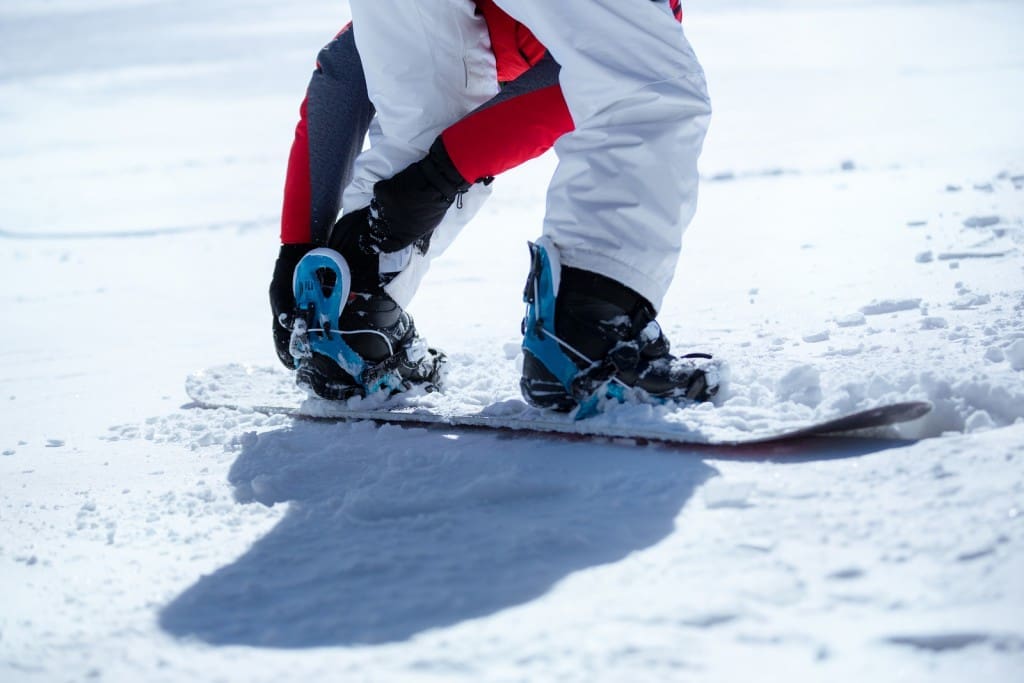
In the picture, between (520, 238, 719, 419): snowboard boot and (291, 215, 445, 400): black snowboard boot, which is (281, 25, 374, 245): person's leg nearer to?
(291, 215, 445, 400): black snowboard boot

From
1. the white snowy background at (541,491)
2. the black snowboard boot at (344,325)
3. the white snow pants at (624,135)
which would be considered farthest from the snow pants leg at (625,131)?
the black snowboard boot at (344,325)

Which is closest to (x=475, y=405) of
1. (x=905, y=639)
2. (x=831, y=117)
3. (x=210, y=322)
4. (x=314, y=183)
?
(x=314, y=183)

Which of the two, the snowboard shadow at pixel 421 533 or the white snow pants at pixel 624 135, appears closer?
the snowboard shadow at pixel 421 533

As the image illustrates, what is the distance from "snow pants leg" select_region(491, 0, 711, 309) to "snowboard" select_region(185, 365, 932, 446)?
24 centimetres

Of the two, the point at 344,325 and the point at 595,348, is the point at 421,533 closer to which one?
the point at 595,348

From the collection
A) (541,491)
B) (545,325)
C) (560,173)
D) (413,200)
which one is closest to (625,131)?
(560,173)

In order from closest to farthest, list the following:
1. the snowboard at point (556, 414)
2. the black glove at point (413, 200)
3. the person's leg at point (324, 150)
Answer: the snowboard at point (556, 414), the black glove at point (413, 200), the person's leg at point (324, 150)

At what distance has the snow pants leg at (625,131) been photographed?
1.71 metres

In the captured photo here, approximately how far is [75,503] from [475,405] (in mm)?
722

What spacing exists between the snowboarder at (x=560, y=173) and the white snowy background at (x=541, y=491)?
0.17 meters

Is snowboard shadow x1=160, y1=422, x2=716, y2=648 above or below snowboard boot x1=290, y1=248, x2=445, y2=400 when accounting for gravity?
below

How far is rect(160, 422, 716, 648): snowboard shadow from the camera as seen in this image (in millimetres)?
1128

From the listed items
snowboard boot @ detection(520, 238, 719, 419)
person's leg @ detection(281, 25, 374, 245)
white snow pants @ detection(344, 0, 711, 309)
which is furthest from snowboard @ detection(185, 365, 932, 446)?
person's leg @ detection(281, 25, 374, 245)

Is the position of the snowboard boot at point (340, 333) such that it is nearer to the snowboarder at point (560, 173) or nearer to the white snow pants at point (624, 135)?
the snowboarder at point (560, 173)
